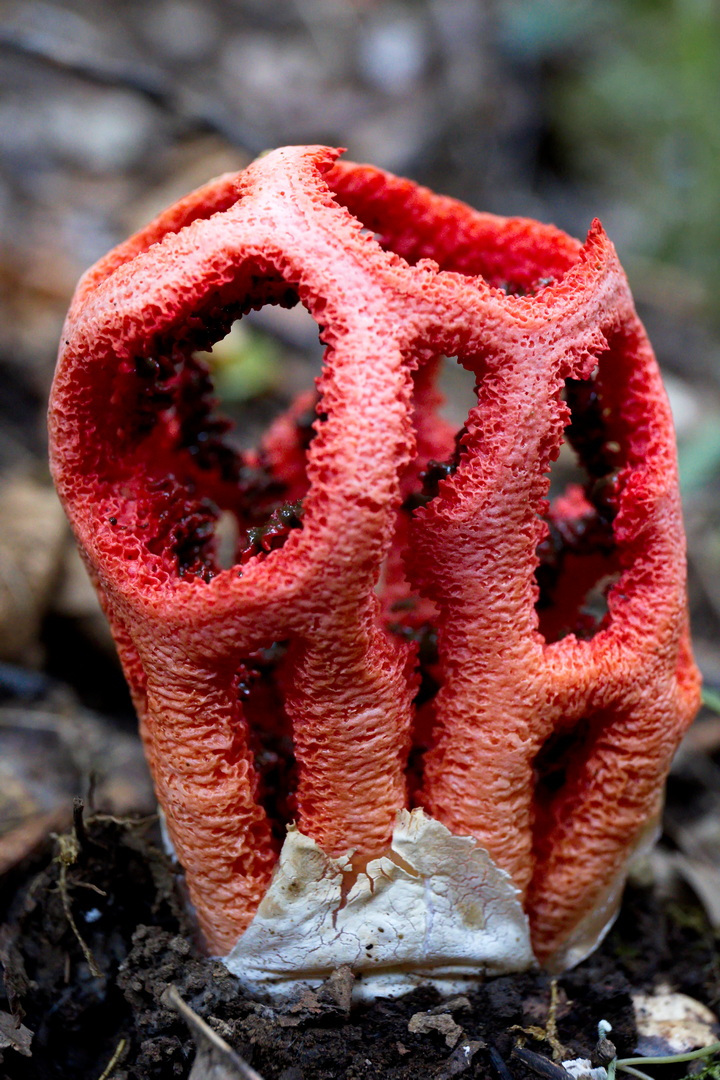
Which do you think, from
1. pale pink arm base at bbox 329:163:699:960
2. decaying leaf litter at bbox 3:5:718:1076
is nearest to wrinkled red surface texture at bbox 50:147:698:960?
pale pink arm base at bbox 329:163:699:960

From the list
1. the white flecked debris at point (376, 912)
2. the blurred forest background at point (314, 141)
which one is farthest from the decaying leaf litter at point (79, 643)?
the white flecked debris at point (376, 912)

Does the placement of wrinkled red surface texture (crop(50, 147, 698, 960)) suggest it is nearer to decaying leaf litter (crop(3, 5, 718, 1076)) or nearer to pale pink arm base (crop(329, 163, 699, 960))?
pale pink arm base (crop(329, 163, 699, 960))

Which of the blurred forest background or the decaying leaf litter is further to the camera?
the blurred forest background

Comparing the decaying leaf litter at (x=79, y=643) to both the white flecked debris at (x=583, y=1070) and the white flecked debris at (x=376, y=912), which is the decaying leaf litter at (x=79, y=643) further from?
the white flecked debris at (x=376, y=912)

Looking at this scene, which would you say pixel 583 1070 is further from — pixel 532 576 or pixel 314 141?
pixel 314 141

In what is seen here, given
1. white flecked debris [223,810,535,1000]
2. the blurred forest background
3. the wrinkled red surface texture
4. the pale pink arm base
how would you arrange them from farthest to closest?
the blurred forest background < white flecked debris [223,810,535,1000] < the pale pink arm base < the wrinkled red surface texture

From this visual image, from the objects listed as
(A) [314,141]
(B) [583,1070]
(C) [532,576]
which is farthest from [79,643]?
(A) [314,141]

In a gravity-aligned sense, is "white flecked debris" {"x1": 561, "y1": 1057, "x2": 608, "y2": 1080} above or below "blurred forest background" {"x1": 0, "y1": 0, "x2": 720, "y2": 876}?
below
